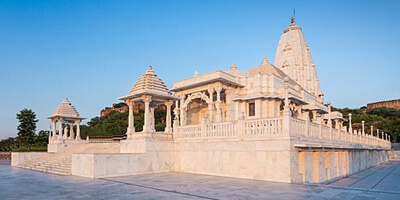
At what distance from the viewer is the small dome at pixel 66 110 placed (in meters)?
22.8

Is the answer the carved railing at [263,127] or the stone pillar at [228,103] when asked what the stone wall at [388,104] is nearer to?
the stone pillar at [228,103]

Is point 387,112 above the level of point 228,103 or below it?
above

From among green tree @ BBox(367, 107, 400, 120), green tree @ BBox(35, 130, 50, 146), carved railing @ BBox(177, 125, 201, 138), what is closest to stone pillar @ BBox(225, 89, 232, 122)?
carved railing @ BBox(177, 125, 201, 138)

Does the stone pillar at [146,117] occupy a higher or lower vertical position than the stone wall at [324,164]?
higher

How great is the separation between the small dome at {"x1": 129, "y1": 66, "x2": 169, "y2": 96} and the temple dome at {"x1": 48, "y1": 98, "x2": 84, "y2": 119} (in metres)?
9.06

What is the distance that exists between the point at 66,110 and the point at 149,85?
10720 mm

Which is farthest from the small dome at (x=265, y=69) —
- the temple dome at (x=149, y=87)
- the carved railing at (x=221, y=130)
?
the carved railing at (x=221, y=130)

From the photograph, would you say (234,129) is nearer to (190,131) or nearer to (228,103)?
(190,131)

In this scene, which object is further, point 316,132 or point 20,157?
point 20,157

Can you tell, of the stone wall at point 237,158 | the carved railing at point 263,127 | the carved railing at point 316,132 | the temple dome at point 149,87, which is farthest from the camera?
the temple dome at point 149,87

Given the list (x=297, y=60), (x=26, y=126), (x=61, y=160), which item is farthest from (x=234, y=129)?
(x=297, y=60)

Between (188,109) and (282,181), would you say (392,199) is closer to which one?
(282,181)

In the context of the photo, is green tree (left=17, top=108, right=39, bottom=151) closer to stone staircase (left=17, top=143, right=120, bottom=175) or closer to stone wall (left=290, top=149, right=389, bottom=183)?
stone staircase (left=17, top=143, right=120, bottom=175)

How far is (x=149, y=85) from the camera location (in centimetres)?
1574
